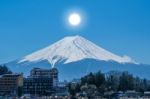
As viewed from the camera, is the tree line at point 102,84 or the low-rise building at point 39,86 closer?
the tree line at point 102,84

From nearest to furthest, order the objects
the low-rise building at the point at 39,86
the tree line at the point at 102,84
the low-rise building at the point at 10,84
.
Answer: the tree line at the point at 102,84, the low-rise building at the point at 10,84, the low-rise building at the point at 39,86

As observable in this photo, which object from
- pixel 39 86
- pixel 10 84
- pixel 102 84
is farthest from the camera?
pixel 39 86

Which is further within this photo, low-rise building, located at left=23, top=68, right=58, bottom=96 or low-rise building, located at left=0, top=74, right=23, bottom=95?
low-rise building, located at left=23, top=68, right=58, bottom=96

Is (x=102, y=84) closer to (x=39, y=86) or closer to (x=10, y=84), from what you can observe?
(x=39, y=86)

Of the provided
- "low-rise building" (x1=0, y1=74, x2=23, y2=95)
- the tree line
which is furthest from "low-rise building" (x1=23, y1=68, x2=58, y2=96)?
the tree line

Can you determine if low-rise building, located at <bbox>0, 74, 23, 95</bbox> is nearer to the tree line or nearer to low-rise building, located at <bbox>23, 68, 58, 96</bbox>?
low-rise building, located at <bbox>23, 68, 58, 96</bbox>

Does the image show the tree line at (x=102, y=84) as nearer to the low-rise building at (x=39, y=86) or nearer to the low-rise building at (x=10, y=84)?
the low-rise building at (x=39, y=86)

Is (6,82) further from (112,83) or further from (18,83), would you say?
(112,83)

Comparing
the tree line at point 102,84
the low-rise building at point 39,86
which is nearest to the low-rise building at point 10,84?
the low-rise building at point 39,86

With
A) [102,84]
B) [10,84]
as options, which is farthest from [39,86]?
[102,84]

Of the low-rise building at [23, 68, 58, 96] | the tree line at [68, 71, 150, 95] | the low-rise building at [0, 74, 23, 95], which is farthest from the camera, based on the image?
the low-rise building at [23, 68, 58, 96]

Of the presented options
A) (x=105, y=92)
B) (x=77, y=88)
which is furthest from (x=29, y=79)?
(x=105, y=92)

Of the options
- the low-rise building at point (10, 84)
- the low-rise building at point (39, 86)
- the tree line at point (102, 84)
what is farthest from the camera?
the low-rise building at point (39, 86)

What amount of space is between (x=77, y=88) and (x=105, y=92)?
8303 millimetres
